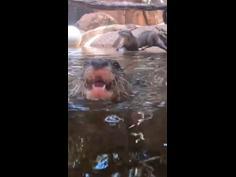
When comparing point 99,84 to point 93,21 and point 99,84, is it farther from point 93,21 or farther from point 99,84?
point 93,21

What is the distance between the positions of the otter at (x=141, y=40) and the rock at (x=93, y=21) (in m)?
0.10

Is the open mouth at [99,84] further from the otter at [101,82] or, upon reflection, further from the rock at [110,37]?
the rock at [110,37]

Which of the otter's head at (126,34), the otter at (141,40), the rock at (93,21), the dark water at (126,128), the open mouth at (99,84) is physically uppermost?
the rock at (93,21)

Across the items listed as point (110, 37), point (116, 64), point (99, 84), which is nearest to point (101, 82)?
point (99, 84)

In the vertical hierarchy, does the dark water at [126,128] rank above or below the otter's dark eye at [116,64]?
below

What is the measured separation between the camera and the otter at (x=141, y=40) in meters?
2.16

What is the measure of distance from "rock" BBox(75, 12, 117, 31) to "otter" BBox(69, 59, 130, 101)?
0.18 m

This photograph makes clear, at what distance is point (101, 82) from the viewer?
6.95 feet

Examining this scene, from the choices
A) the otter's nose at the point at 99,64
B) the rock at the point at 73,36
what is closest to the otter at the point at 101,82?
the otter's nose at the point at 99,64

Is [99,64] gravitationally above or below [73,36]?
below

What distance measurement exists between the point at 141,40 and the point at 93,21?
0.28m

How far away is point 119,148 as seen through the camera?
2.11 meters
